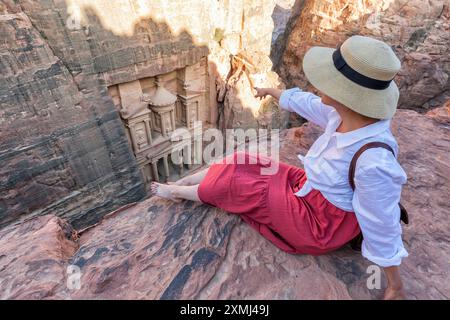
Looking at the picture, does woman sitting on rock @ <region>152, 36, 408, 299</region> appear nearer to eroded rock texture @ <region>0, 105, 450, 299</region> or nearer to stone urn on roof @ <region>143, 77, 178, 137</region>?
eroded rock texture @ <region>0, 105, 450, 299</region>

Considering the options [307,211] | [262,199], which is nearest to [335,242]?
[307,211]

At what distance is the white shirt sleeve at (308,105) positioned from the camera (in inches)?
70.4

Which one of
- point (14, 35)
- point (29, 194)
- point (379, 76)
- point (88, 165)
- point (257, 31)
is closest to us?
point (379, 76)

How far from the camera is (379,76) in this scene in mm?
1149

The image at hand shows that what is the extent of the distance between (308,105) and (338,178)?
645mm

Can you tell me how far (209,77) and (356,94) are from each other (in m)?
8.53

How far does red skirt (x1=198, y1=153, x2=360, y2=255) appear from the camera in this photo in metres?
1.61

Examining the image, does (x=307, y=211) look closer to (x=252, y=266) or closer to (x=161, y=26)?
(x=252, y=266)

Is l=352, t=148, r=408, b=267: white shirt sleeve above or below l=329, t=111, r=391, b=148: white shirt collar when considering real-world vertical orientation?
below

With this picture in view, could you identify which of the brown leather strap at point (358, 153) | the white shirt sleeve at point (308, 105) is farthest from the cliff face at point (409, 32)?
the brown leather strap at point (358, 153)

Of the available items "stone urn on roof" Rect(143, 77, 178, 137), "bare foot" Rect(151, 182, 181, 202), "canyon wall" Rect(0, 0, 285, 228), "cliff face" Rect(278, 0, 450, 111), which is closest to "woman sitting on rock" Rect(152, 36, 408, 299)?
"bare foot" Rect(151, 182, 181, 202)

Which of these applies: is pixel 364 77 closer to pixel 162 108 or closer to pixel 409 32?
pixel 162 108

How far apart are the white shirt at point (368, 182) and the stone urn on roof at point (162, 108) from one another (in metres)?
7.00

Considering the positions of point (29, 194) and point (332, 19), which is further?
point (332, 19)
